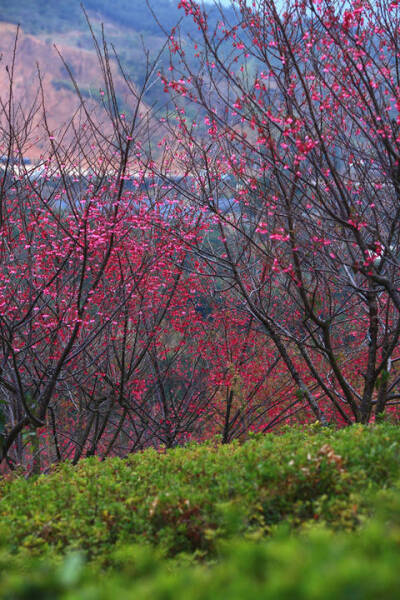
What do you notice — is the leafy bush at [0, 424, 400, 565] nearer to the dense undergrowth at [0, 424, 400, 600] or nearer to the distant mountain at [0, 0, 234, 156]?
the dense undergrowth at [0, 424, 400, 600]

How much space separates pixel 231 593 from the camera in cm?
176

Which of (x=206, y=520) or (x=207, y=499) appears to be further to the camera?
(x=207, y=499)

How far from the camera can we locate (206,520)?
134 inches

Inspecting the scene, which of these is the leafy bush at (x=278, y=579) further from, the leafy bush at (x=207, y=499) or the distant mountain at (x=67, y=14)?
the distant mountain at (x=67, y=14)

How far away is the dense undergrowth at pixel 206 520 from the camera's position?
6.58ft

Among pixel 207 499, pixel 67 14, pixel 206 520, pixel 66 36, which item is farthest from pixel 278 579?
pixel 67 14

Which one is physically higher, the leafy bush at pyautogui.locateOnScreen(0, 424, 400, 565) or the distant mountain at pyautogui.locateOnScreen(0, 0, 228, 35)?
the distant mountain at pyautogui.locateOnScreen(0, 0, 228, 35)

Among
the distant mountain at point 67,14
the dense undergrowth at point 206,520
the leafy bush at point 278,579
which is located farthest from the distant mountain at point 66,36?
the leafy bush at point 278,579

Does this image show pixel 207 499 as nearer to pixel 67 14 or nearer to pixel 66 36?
pixel 66 36

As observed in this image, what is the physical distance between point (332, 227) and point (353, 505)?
4019 millimetres

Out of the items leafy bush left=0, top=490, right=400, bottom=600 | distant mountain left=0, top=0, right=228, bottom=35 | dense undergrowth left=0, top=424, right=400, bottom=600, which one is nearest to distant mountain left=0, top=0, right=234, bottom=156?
distant mountain left=0, top=0, right=228, bottom=35

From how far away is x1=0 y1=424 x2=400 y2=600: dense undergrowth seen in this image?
2.01 m

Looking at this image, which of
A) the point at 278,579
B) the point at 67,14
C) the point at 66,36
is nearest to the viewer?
the point at 278,579

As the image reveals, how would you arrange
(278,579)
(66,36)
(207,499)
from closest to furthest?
(278,579) → (207,499) → (66,36)
